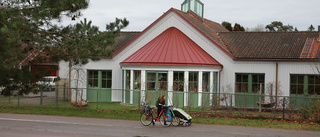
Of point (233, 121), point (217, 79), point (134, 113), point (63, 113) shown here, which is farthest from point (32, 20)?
point (217, 79)

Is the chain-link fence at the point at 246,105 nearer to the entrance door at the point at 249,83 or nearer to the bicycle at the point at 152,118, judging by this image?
the entrance door at the point at 249,83

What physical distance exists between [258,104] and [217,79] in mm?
6706

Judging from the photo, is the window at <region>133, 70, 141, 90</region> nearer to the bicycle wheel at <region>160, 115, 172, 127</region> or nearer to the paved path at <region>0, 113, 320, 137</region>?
the paved path at <region>0, 113, 320, 137</region>

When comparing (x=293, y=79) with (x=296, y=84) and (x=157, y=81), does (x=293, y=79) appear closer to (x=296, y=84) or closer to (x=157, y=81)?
(x=296, y=84)

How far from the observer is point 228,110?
65.8 ft

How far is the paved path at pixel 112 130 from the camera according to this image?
45.7 feet

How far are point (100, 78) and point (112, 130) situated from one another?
1495 cm

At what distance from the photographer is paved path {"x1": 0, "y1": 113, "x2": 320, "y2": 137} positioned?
45.7 feet

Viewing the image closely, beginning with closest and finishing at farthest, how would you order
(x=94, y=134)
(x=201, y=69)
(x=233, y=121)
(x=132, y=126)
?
(x=94, y=134) → (x=132, y=126) → (x=233, y=121) → (x=201, y=69)

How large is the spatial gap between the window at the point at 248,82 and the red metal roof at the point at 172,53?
1.89m

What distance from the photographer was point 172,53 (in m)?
25.6

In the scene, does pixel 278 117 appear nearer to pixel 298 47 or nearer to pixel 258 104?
pixel 258 104

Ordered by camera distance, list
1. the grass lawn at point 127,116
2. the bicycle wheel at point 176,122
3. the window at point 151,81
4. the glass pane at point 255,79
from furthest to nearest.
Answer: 1. the glass pane at point 255,79
2. the window at point 151,81
3. the grass lawn at point 127,116
4. the bicycle wheel at point 176,122

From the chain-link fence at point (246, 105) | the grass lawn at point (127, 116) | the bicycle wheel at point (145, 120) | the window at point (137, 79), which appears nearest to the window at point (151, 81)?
the window at point (137, 79)
